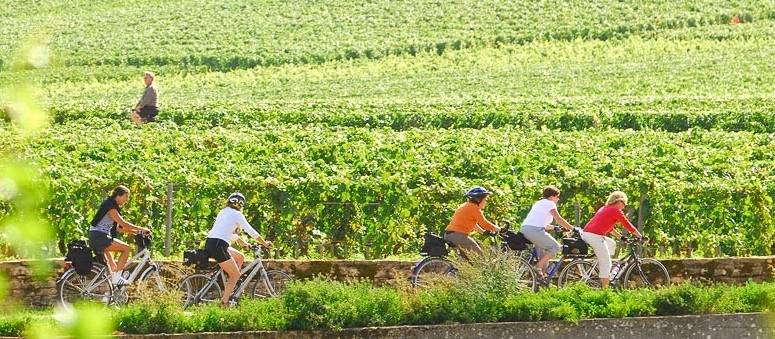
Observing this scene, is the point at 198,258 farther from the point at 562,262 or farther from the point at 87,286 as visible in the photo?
the point at 562,262

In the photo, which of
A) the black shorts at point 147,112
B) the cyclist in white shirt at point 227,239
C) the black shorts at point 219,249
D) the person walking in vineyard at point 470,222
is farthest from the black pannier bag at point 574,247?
the black shorts at point 147,112

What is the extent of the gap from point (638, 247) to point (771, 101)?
29045mm

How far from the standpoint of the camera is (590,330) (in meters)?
14.2

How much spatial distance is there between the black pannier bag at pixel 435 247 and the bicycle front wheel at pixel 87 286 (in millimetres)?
3022

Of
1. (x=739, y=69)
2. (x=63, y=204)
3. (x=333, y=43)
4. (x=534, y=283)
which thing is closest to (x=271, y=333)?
(x=534, y=283)

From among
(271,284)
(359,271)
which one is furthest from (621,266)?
(271,284)

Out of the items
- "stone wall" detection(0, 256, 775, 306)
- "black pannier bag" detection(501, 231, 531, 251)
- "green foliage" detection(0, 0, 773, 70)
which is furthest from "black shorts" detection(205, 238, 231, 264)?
"green foliage" detection(0, 0, 773, 70)

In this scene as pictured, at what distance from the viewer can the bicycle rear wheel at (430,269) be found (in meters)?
15.5

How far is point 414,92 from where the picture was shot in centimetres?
6172

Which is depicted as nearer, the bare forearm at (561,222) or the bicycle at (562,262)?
the bare forearm at (561,222)

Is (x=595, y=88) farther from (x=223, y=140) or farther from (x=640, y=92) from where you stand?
(x=223, y=140)

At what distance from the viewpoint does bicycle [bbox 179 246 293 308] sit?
15.1 meters

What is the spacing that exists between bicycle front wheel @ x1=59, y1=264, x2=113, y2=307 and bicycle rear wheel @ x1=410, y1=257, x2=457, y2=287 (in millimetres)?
2844

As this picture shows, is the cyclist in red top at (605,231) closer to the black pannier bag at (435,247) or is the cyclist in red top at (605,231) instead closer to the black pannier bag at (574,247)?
the black pannier bag at (574,247)
